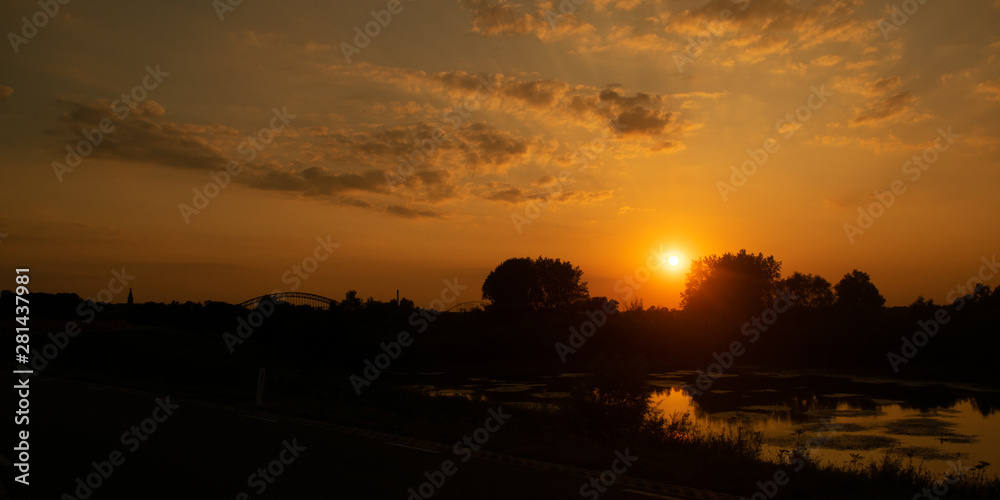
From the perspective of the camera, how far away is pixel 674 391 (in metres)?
37.9

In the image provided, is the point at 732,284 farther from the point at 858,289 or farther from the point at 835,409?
the point at 835,409

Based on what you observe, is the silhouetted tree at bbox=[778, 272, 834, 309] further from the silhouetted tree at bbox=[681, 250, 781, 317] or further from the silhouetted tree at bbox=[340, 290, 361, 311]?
the silhouetted tree at bbox=[340, 290, 361, 311]

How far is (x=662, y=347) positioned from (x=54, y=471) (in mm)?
60918

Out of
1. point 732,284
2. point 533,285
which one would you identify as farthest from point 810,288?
point 533,285

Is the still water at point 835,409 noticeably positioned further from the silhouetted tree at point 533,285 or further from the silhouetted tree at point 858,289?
the silhouetted tree at point 858,289

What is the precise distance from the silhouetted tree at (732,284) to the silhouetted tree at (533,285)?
758 inches

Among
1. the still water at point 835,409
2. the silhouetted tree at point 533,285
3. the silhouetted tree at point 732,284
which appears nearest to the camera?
the still water at point 835,409

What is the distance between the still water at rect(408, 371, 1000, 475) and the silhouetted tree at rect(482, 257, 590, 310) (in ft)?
146

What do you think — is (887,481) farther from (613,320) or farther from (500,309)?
(500,309)

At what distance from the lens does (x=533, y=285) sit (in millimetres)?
96938

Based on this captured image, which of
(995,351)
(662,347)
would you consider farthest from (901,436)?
(662,347)

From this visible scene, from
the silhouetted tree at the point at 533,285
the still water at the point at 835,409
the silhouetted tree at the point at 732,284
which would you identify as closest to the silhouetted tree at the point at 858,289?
the silhouetted tree at the point at 732,284

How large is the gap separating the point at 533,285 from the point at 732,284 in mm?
29255

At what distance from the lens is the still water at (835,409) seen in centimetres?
1977
